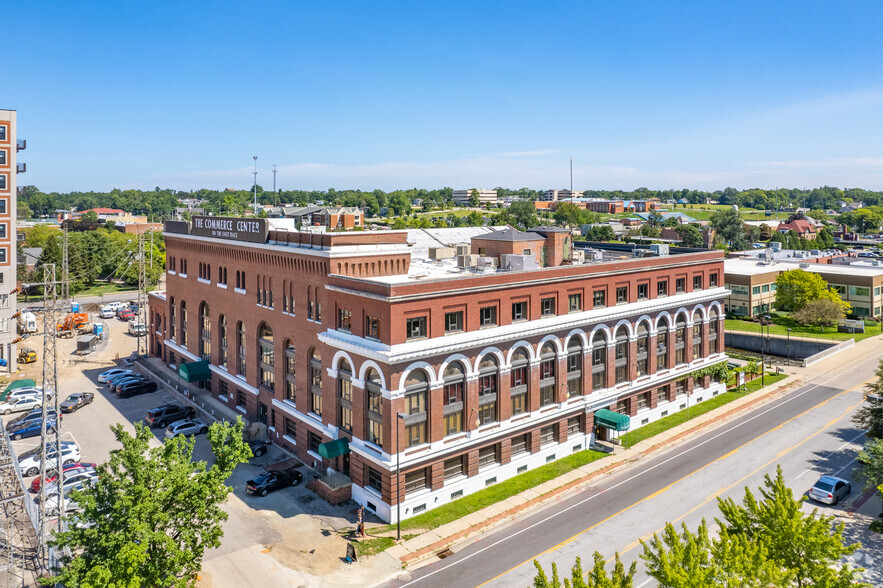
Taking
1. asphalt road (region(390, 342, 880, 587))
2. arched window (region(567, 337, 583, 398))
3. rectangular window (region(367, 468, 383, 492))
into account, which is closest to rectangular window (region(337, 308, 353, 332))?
rectangular window (region(367, 468, 383, 492))

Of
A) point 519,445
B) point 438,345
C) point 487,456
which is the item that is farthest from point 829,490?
point 438,345

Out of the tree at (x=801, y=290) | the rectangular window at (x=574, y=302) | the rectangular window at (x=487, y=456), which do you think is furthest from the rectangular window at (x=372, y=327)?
the tree at (x=801, y=290)

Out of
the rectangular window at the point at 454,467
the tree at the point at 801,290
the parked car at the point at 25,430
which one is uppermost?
the tree at the point at 801,290

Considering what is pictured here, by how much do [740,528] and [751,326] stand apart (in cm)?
8462

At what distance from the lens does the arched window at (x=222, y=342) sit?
2421 inches

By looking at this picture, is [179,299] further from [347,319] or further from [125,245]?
[125,245]

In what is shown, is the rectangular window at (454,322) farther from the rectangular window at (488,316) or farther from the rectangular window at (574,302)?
the rectangular window at (574,302)

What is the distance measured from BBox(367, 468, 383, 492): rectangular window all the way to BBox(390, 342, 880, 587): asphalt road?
24.8 feet

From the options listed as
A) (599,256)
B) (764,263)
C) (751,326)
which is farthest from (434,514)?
(764,263)

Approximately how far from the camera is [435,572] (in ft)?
112

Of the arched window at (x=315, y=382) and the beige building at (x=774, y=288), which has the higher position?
the beige building at (x=774, y=288)

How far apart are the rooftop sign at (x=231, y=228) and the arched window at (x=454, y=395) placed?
22.1 metres

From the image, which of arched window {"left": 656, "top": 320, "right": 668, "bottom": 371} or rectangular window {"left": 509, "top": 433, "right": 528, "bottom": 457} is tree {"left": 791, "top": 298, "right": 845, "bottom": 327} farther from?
rectangular window {"left": 509, "top": 433, "right": 528, "bottom": 457}

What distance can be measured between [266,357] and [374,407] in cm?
1763
